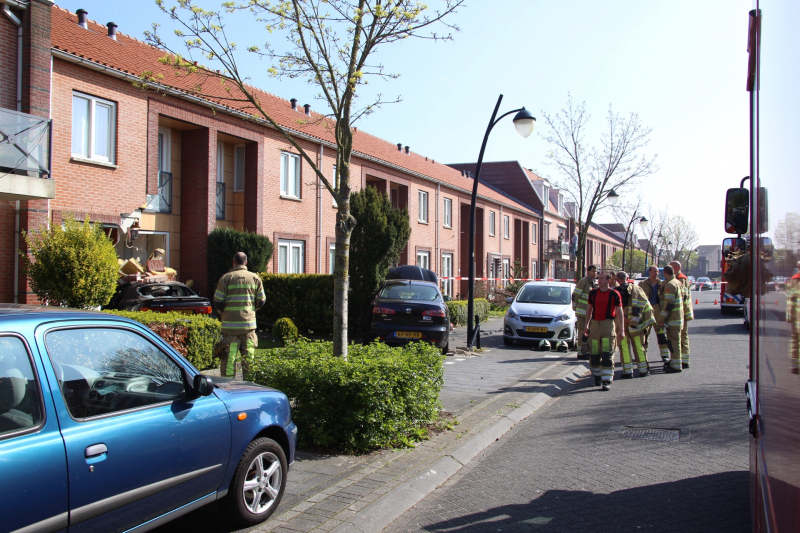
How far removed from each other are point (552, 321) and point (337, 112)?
9.21 metres

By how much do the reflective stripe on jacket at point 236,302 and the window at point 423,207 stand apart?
21.5m

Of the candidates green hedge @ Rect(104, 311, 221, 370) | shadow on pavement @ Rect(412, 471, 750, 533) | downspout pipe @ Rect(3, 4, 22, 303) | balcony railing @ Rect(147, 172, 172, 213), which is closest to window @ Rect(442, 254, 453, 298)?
balcony railing @ Rect(147, 172, 172, 213)

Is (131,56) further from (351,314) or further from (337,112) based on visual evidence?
(337,112)

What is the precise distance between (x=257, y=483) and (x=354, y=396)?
1657mm

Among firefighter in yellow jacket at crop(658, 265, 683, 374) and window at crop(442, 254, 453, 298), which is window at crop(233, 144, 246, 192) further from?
window at crop(442, 254, 453, 298)

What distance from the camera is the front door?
2.85 m

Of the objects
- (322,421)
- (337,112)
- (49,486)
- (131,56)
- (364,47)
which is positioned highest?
(131,56)

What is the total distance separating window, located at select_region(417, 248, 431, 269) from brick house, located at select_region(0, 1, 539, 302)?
17.4 feet

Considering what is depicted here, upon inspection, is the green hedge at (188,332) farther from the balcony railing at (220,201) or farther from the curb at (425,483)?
the balcony railing at (220,201)

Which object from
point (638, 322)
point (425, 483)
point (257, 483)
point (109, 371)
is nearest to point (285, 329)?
point (638, 322)

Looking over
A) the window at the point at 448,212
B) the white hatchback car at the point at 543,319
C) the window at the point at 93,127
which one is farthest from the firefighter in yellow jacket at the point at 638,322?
the window at the point at 448,212

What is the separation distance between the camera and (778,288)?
199 centimetres

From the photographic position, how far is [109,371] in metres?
3.25

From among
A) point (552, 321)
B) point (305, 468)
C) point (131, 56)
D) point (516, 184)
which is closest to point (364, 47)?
point (305, 468)
